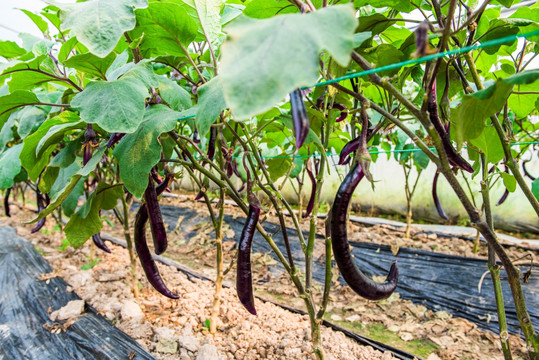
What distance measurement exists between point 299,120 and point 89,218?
744 millimetres

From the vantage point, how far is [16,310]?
1554 millimetres

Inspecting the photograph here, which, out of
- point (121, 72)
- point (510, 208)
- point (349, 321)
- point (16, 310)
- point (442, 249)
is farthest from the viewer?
point (510, 208)

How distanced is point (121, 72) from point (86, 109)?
Answer: 15 centimetres

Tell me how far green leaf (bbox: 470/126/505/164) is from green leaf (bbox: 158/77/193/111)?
0.58 meters

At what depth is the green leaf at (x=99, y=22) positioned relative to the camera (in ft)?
1.65

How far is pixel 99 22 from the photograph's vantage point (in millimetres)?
516

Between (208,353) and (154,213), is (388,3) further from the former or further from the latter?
(208,353)

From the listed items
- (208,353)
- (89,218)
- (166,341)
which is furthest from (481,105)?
(166,341)

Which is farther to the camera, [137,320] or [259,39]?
[137,320]

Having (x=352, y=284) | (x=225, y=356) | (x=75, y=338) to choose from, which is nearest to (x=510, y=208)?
(x=225, y=356)

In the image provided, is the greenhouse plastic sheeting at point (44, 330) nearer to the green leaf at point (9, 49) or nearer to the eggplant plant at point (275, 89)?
the eggplant plant at point (275, 89)

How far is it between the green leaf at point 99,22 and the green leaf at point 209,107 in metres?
0.15

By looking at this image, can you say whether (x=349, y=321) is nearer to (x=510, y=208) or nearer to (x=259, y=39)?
(x=259, y=39)

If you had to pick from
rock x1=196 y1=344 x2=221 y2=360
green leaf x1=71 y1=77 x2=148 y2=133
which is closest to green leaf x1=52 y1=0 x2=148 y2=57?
green leaf x1=71 y1=77 x2=148 y2=133
